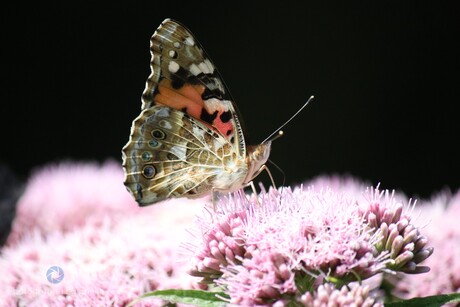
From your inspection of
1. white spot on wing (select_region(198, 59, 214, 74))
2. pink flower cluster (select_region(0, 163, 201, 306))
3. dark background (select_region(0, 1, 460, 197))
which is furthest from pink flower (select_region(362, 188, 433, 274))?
dark background (select_region(0, 1, 460, 197))

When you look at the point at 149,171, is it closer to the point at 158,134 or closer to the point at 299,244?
the point at 158,134

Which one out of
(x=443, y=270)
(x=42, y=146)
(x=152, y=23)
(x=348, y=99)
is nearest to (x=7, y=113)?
(x=42, y=146)

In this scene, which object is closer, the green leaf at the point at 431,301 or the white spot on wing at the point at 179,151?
the green leaf at the point at 431,301

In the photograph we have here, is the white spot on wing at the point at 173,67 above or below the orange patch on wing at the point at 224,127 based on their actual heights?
above

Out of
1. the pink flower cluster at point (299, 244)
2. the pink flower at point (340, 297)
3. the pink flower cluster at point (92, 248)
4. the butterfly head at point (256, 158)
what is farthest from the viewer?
the butterfly head at point (256, 158)

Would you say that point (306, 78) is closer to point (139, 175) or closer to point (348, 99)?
point (348, 99)

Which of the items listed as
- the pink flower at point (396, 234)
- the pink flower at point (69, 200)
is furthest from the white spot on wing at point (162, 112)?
the pink flower at point (69, 200)

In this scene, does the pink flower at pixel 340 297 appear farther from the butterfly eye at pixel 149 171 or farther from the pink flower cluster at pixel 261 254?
the butterfly eye at pixel 149 171
